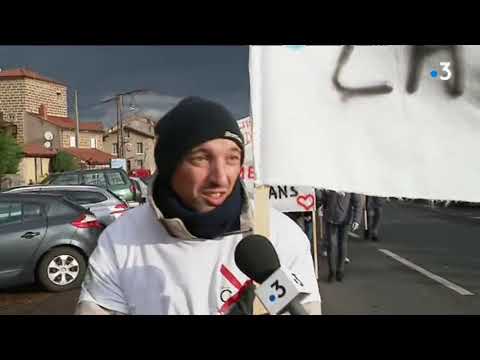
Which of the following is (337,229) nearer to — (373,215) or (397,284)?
(397,284)

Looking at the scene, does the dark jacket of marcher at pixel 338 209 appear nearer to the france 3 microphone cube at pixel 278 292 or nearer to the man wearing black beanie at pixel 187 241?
the man wearing black beanie at pixel 187 241

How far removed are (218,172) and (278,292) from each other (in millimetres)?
547

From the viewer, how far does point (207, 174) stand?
1819mm

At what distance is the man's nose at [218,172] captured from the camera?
71.4 inches

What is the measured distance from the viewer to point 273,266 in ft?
4.83

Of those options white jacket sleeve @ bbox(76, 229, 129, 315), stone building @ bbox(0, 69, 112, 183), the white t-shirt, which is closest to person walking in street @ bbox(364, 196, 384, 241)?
the white t-shirt

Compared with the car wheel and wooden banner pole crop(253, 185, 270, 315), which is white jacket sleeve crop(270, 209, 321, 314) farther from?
the car wheel

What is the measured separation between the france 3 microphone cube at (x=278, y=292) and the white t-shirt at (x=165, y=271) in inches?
15.6

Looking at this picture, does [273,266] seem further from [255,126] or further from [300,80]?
[300,80]

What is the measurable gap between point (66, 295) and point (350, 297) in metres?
3.95

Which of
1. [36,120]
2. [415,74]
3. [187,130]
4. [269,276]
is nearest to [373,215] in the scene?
[415,74]

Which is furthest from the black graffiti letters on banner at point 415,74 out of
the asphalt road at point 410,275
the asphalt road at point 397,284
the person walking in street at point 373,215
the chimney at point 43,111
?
the chimney at point 43,111

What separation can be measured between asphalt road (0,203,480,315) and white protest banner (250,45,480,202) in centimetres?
372
